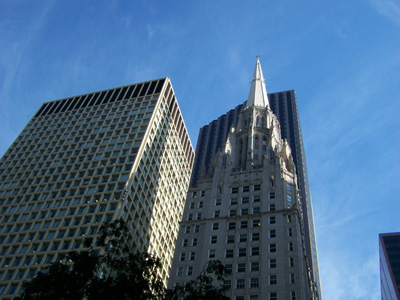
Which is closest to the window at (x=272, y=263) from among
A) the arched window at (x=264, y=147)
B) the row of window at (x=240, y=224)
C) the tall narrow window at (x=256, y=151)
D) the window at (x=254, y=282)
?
the window at (x=254, y=282)

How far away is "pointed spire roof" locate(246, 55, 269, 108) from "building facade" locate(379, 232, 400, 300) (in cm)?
5630

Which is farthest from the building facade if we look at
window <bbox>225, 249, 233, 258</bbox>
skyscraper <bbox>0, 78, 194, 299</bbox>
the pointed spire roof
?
window <bbox>225, 249, 233, 258</bbox>

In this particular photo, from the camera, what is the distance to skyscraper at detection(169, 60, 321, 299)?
68000mm

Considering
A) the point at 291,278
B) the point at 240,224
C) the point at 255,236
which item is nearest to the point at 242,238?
the point at 255,236

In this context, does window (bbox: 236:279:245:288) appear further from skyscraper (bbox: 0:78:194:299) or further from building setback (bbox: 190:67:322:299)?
building setback (bbox: 190:67:322:299)

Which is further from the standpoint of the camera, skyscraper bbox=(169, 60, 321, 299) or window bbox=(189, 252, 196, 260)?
window bbox=(189, 252, 196, 260)

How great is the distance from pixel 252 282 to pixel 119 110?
62260mm

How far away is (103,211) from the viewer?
82.6 metres

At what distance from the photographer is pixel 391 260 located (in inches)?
5084

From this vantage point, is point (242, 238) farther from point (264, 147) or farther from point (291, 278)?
point (264, 147)

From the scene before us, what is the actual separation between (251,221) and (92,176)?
35.1m

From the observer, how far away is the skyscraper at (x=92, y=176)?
3182 inches

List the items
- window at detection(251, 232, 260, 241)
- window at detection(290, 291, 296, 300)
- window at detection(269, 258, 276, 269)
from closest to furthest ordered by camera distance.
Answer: window at detection(290, 291, 296, 300) → window at detection(269, 258, 276, 269) → window at detection(251, 232, 260, 241)

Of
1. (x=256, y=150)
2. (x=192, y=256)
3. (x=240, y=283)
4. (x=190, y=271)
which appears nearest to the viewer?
(x=240, y=283)
